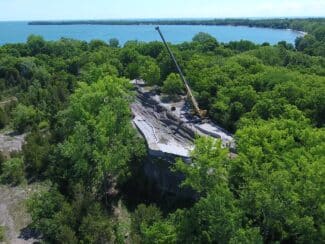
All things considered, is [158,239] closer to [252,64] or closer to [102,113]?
[102,113]

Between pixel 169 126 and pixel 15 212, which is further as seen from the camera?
pixel 169 126

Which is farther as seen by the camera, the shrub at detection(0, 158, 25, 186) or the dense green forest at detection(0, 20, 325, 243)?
the shrub at detection(0, 158, 25, 186)

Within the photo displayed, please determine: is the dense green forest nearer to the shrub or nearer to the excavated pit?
the shrub

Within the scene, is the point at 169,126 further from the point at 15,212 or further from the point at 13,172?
the point at 15,212

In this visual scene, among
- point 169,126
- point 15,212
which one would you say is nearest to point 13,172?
point 15,212

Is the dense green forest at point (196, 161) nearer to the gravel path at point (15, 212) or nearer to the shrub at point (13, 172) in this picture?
the shrub at point (13, 172)

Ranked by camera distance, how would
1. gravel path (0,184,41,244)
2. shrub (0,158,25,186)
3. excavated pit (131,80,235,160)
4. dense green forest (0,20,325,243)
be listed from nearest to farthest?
dense green forest (0,20,325,243), gravel path (0,184,41,244), excavated pit (131,80,235,160), shrub (0,158,25,186)

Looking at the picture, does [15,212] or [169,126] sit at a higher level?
[169,126]

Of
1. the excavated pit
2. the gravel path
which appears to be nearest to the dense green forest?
the gravel path
